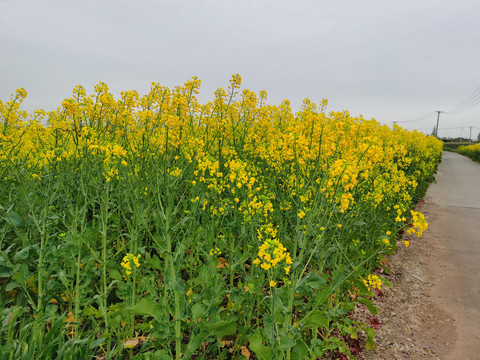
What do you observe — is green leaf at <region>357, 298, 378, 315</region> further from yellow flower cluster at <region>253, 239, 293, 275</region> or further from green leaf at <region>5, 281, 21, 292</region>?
green leaf at <region>5, 281, 21, 292</region>

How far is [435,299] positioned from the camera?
386 centimetres

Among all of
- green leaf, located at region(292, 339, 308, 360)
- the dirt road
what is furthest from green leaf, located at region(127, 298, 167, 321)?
the dirt road

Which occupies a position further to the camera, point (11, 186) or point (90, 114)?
point (11, 186)

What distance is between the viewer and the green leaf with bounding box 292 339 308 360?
1.97 meters

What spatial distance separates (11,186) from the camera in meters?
3.35

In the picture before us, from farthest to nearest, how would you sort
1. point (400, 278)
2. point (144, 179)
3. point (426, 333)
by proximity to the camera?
point (400, 278) → point (426, 333) → point (144, 179)

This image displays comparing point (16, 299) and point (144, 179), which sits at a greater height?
point (144, 179)

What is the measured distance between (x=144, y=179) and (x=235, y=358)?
59.5 inches

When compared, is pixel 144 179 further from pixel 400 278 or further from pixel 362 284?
pixel 400 278

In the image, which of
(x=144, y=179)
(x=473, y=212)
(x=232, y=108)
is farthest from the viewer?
(x=473, y=212)

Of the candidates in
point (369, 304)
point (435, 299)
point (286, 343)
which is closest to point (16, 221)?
point (286, 343)

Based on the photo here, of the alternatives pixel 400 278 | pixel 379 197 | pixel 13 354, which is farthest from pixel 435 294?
pixel 13 354

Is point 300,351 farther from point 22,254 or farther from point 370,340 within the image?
point 22,254

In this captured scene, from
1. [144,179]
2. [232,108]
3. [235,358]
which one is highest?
[232,108]
